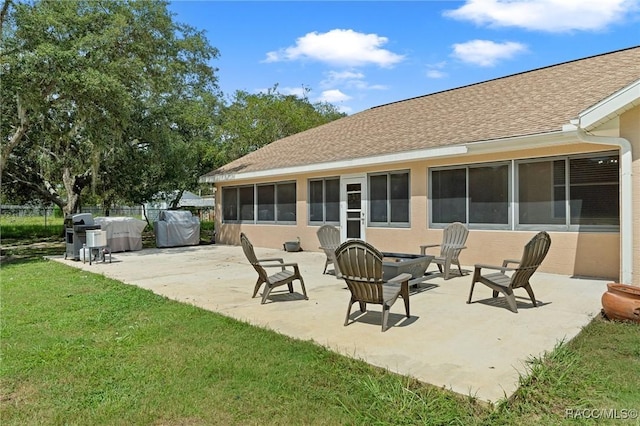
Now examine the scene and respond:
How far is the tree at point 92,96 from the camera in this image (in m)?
10.3

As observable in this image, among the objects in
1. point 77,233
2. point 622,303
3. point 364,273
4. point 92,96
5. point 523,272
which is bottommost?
point 622,303

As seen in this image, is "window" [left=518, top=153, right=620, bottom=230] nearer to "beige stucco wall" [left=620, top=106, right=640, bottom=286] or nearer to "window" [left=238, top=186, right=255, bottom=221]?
"beige stucco wall" [left=620, top=106, right=640, bottom=286]

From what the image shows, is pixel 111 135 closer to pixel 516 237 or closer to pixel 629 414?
pixel 516 237

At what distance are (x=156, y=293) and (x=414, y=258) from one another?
13.9 ft

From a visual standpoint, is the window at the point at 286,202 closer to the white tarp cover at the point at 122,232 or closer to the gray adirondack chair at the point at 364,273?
the white tarp cover at the point at 122,232

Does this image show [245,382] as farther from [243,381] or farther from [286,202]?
[286,202]

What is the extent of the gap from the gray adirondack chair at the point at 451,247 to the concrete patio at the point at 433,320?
349 millimetres

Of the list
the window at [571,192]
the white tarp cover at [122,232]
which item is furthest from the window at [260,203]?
the window at [571,192]

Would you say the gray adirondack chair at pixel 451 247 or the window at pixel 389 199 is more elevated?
the window at pixel 389 199

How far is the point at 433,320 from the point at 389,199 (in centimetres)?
599

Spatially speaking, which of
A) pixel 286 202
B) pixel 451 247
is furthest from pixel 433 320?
pixel 286 202

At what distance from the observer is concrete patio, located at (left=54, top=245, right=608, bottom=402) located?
11.1 feet

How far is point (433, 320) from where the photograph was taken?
4781 mm

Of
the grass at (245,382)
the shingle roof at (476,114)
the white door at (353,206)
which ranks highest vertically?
the shingle roof at (476,114)
